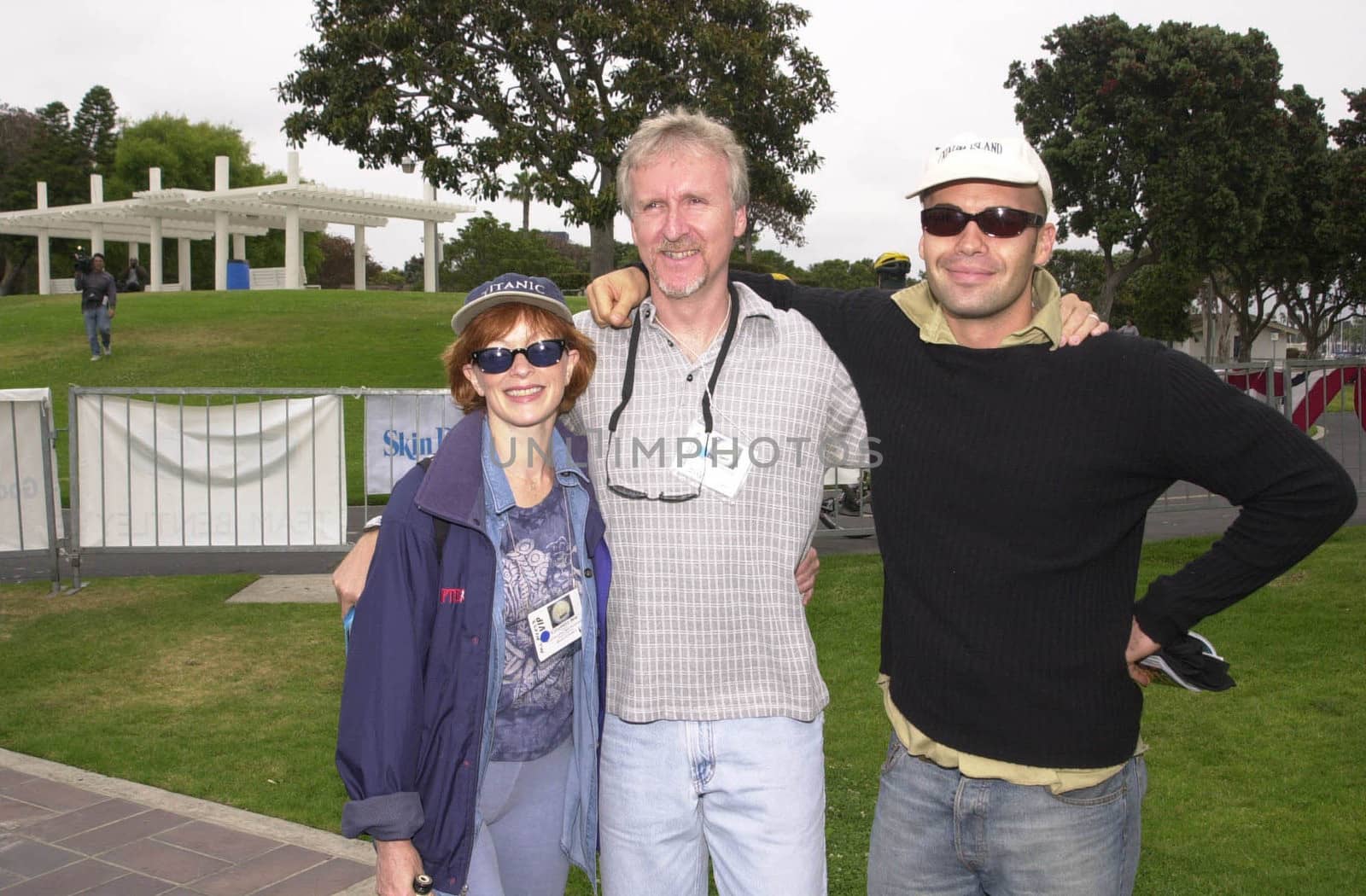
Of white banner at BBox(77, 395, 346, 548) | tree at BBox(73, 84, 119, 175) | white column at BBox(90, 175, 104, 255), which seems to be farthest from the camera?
tree at BBox(73, 84, 119, 175)

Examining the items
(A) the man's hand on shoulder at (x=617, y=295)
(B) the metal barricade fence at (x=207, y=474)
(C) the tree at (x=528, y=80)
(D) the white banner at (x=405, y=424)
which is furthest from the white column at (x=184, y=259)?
(A) the man's hand on shoulder at (x=617, y=295)

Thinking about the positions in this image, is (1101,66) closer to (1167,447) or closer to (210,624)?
(210,624)

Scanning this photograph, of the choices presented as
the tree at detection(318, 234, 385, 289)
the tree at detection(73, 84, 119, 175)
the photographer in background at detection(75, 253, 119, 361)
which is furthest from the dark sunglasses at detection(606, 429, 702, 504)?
the tree at detection(318, 234, 385, 289)

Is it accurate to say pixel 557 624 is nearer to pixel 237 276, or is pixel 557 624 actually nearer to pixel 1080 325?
pixel 1080 325

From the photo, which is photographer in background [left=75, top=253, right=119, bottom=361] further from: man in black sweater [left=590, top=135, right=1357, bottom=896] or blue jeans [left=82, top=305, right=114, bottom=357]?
man in black sweater [left=590, top=135, right=1357, bottom=896]

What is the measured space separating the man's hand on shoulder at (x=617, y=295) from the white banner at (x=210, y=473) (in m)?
6.92

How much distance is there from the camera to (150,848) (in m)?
4.75

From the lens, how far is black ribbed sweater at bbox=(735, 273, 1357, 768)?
8.03ft

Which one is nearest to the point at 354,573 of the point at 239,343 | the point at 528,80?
the point at 528,80

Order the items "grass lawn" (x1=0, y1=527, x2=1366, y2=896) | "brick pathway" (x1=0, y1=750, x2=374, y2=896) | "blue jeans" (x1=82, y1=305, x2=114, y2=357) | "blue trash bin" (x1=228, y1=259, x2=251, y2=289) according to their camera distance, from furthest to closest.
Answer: "blue trash bin" (x1=228, y1=259, x2=251, y2=289) < "blue jeans" (x1=82, y1=305, x2=114, y2=357) < "grass lawn" (x1=0, y1=527, x2=1366, y2=896) < "brick pathway" (x1=0, y1=750, x2=374, y2=896)

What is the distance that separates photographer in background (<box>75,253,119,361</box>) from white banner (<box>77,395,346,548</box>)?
18994 millimetres

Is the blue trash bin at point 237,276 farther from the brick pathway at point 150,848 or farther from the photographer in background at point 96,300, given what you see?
the brick pathway at point 150,848

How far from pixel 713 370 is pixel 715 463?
10.0 inches

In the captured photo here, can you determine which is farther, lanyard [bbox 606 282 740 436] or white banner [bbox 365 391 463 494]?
white banner [bbox 365 391 463 494]
